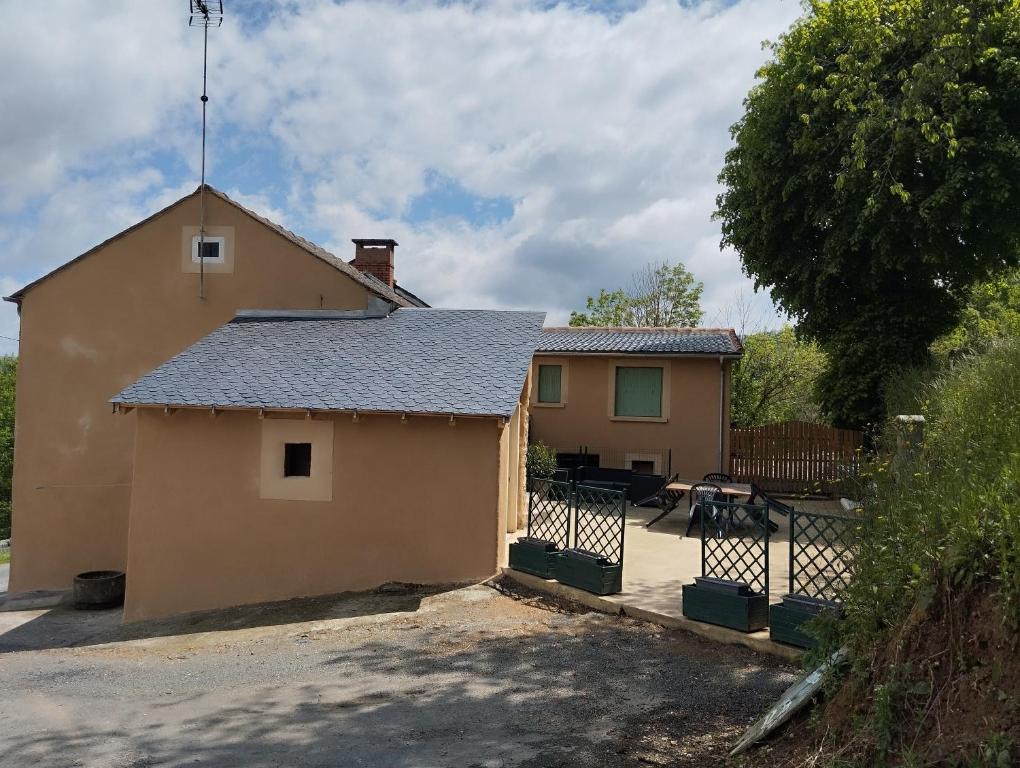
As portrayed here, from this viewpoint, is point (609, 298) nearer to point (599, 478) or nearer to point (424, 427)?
point (599, 478)

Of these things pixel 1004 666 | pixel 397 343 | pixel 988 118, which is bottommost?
pixel 1004 666

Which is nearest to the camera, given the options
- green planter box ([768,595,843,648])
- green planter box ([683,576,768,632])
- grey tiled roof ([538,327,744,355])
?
green planter box ([768,595,843,648])

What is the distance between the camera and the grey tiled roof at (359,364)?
10.8m

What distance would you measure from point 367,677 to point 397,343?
6909 mm

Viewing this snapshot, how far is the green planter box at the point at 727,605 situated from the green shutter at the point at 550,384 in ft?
41.8

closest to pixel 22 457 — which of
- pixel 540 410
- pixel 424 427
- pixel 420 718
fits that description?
pixel 424 427

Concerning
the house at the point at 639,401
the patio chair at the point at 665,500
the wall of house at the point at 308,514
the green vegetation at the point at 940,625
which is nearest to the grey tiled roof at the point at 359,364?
the wall of house at the point at 308,514

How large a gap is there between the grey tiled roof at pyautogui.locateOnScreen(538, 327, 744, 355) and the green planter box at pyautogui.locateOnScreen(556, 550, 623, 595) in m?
9.41

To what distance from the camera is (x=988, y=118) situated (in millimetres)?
14945

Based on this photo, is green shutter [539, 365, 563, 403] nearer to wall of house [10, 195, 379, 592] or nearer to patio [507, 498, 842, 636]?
patio [507, 498, 842, 636]

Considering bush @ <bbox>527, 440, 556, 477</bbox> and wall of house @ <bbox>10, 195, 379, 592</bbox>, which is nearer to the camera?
wall of house @ <bbox>10, 195, 379, 592</bbox>

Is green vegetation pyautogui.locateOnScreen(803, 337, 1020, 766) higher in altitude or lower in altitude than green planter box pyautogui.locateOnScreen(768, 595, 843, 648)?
higher

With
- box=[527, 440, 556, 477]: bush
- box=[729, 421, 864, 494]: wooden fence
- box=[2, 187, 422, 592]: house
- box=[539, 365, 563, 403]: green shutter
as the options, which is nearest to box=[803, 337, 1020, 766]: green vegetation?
box=[2, 187, 422, 592]: house

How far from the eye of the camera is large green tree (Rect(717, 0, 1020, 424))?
14.8m
